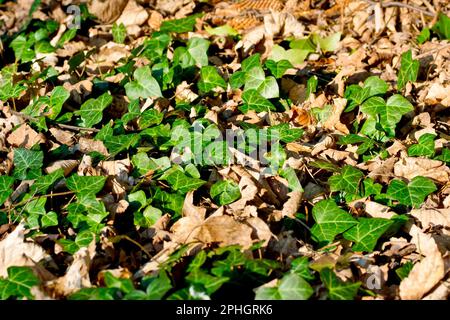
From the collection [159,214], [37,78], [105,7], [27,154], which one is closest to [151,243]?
[159,214]

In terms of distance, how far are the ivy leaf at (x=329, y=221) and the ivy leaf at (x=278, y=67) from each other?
96 cm

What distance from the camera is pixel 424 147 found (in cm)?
253

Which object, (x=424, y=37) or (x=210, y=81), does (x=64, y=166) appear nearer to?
(x=210, y=81)

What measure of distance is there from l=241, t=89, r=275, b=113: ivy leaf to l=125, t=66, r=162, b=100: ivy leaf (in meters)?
0.44

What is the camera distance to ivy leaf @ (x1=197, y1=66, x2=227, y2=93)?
2939 mm

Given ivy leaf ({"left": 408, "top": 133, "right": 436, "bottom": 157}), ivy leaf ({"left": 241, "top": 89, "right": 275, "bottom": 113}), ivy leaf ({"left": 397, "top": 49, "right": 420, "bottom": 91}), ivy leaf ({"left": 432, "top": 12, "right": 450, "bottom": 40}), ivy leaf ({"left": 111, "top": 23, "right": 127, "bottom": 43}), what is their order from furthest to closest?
ivy leaf ({"left": 111, "top": 23, "right": 127, "bottom": 43})
ivy leaf ({"left": 432, "top": 12, "right": 450, "bottom": 40})
ivy leaf ({"left": 397, "top": 49, "right": 420, "bottom": 91})
ivy leaf ({"left": 241, "top": 89, "right": 275, "bottom": 113})
ivy leaf ({"left": 408, "top": 133, "right": 436, "bottom": 157})

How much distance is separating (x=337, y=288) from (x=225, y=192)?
0.67 meters

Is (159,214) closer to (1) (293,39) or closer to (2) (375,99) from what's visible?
(2) (375,99)

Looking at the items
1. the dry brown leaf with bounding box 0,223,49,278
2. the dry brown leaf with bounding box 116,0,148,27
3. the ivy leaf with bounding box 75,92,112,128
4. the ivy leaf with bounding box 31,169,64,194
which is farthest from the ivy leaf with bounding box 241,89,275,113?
the dry brown leaf with bounding box 0,223,49,278

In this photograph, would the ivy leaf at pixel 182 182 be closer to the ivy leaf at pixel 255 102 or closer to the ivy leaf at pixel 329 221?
the ivy leaf at pixel 329 221

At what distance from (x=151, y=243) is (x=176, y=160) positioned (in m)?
0.45

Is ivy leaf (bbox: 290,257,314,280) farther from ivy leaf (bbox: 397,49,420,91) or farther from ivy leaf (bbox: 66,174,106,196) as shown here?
ivy leaf (bbox: 397,49,420,91)

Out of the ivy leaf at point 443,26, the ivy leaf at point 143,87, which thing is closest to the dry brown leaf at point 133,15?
the ivy leaf at point 143,87

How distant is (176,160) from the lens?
8.25 feet
